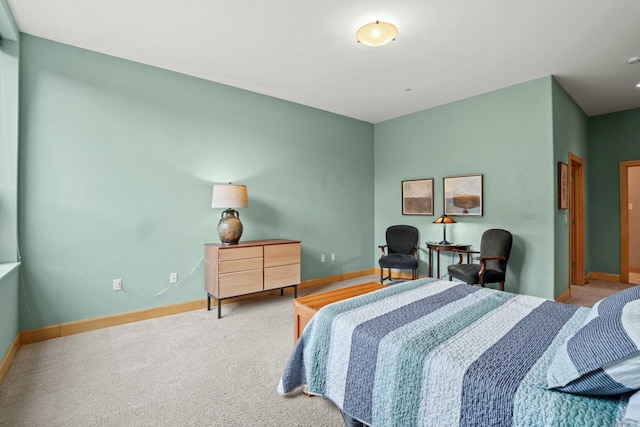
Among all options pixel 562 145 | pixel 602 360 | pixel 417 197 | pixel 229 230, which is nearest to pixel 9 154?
pixel 229 230

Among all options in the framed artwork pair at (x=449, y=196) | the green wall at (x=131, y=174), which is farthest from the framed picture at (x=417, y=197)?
the green wall at (x=131, y=174)

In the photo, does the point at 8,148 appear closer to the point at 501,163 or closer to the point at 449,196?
the point at 449,196

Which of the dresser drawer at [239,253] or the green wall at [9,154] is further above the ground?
the green wall at [9,154]

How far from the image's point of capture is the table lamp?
3521 mm

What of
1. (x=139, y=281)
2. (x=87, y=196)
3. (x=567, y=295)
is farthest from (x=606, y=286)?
(x=87, y=196)

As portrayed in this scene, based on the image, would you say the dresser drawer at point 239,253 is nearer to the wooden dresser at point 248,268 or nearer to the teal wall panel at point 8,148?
the wooden dresser at point 248,268

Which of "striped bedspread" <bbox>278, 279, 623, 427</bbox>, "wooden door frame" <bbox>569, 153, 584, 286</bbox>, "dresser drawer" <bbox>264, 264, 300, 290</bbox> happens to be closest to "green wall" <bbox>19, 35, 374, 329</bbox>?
"dresser drawer" <bbox>264, 264, 300, 290</bbox>

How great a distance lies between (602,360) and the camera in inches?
38.3

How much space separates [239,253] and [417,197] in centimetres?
303

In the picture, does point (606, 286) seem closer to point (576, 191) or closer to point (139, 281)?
point (576, 191)

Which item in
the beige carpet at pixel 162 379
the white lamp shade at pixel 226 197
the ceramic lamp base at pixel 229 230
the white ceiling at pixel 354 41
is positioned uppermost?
the white ceiling at pixel 354 41

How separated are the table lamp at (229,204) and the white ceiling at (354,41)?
135 cm

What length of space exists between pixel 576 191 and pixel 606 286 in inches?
59.9

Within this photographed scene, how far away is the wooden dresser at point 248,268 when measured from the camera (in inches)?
133
